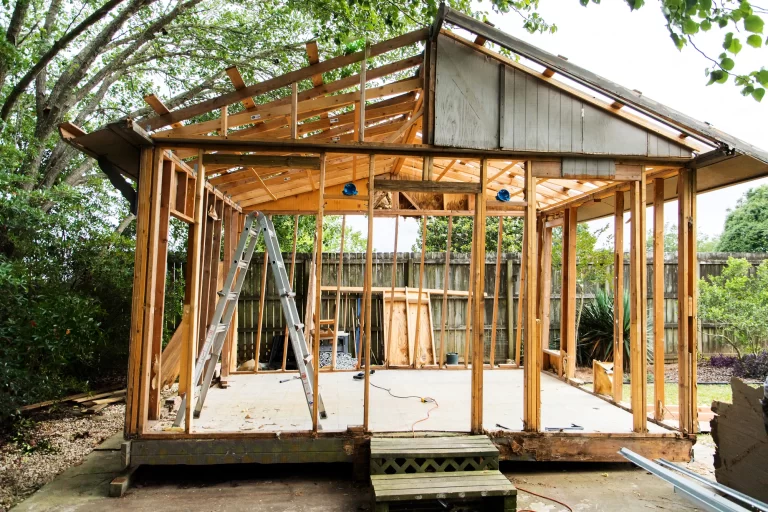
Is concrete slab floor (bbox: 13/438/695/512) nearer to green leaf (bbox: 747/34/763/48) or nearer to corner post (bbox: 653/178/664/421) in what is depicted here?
corner post (bbox: 653/178/664/421)

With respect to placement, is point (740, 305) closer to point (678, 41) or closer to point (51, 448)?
point (678, 41)

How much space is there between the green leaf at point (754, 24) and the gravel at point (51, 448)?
566 cm

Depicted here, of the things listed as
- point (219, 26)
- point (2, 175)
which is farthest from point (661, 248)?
point (219, 26)

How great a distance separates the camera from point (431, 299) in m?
8.66

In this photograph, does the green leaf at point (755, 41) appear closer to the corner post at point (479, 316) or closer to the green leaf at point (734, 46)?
the green leaf at point (734, 46)

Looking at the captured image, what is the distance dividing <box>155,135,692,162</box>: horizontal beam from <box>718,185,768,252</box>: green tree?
1442cm

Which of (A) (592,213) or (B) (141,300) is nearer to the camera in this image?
(B) (141,300)

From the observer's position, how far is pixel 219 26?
8.61 metres

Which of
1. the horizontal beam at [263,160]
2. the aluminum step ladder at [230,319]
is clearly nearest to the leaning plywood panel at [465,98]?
the horizontal beam at [263,160]

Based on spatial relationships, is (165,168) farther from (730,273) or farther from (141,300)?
(730,273)

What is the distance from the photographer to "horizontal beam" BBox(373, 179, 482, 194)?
4301mm

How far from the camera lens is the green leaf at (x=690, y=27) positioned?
305 centimetres

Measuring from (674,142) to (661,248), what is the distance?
3.21ft

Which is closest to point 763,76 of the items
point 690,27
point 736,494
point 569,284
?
point 690,27
